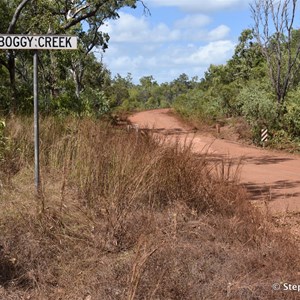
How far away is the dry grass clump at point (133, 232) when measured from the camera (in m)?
3.82

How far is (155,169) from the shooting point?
Answer: 579 cm

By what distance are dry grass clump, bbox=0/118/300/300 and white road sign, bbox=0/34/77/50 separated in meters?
1.36

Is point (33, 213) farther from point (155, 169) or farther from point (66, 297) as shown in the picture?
point (155, 169)

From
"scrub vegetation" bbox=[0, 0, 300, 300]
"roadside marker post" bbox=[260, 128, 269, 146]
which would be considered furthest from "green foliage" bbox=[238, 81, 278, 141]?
"scrub vegetation" bbox=[0, 0, 300, 300]

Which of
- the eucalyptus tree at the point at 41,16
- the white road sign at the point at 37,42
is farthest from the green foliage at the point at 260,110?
the white road sign at the point at 37,42

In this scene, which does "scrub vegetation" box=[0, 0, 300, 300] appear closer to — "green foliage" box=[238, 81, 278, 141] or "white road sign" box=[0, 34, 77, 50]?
"white road sign" box=[0, 34, 77, 50]

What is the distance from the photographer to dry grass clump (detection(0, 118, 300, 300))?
382cm

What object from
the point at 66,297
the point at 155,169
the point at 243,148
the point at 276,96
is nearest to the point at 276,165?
the point at 243,148

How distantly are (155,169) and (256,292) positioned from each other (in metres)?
2.33

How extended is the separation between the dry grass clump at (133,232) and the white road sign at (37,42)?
53.6 inches

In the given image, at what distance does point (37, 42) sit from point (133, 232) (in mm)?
2216

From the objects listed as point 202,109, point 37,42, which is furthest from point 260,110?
point 37,42

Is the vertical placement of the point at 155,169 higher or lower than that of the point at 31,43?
lower

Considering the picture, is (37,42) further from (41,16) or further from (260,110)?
(260,110)
